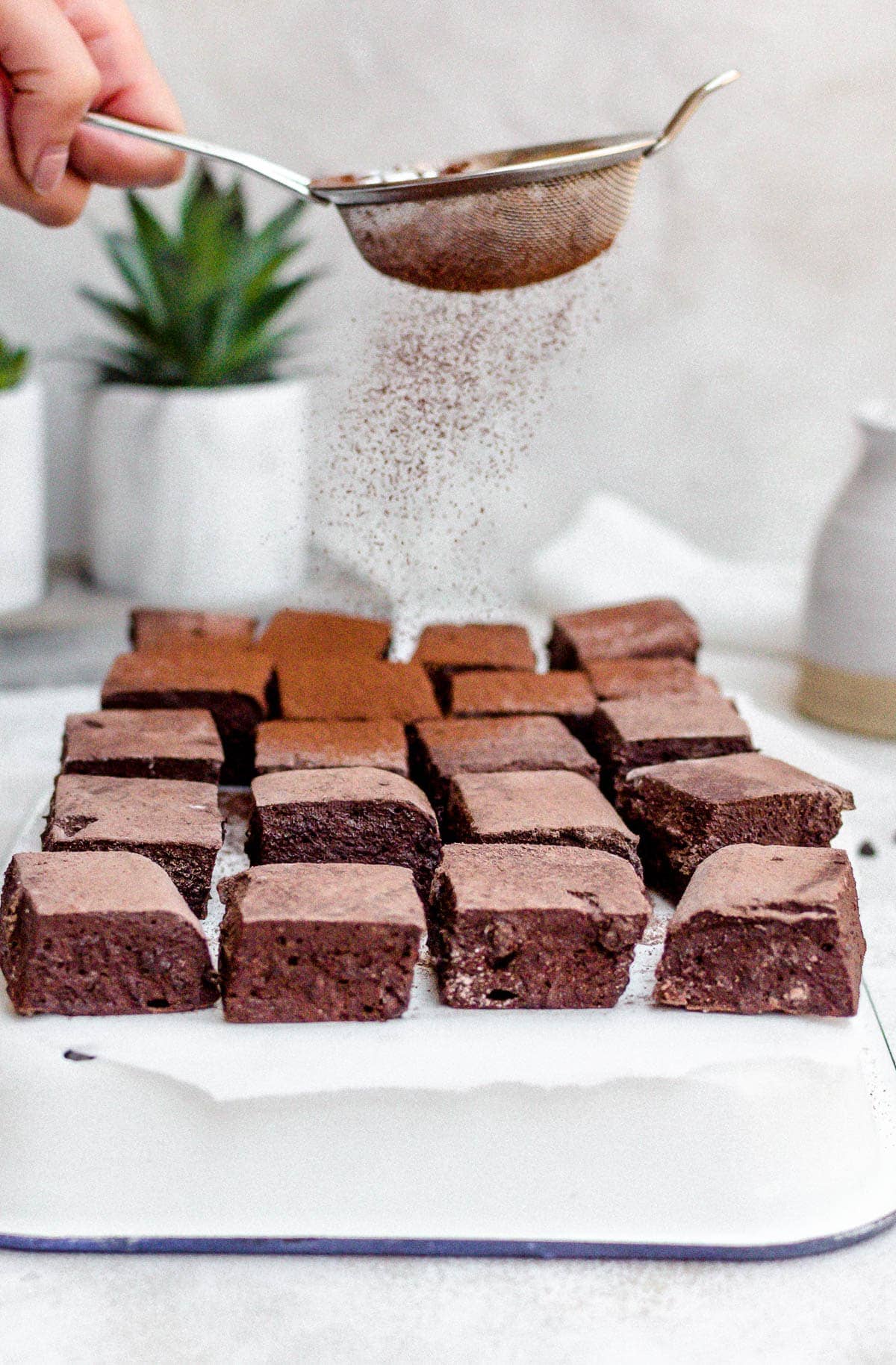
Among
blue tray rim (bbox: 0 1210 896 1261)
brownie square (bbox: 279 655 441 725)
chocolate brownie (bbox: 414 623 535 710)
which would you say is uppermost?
chocolate brownie (bbox: 414 623 535 710)

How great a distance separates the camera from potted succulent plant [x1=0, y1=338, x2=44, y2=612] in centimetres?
254

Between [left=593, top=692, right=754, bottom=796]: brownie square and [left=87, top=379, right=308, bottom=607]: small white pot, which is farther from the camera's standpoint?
[left=87, top=379, right=308, bottom=607]: small white pot

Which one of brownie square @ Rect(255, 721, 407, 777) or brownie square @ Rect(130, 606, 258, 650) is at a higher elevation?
brownie square @ Rect(255, 721, 407, 777)

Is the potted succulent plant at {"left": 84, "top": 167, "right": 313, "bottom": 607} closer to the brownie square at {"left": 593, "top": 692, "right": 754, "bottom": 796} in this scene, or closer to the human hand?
the human hand

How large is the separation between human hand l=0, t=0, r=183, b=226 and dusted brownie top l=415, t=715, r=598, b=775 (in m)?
0.76

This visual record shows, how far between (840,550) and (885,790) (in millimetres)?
385

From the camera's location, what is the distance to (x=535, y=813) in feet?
4.91

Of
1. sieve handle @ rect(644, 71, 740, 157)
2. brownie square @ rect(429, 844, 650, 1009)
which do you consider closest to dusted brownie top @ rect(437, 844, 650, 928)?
brownie square @ rect(429, 844, 650, 1009)

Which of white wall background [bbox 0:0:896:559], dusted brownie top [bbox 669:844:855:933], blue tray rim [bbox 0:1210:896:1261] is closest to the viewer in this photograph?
blue tray rim [bbox 0:1210:896:1261]

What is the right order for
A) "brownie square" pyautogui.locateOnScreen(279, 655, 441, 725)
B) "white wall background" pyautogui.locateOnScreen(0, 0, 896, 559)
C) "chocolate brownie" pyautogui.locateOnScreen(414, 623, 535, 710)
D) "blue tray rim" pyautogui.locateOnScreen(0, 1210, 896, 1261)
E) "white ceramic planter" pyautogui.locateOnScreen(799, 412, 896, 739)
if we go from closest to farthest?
"blue tray rim" pyautogui.locateOnScreen(0, 1210, 896, 1261) < "brownie square" pyautogui.locateOnScreen(279, 655, 441, 725) < "chocolate brownie" pyautogui.locateOnScreen(414, 623, 535, 710) < "white ceramic planter" pyautogui.locateOnScreen(799, 412, 896, 739) < "white wall background" pyautogui.locateOnScreen(0, 0, 896, 559)

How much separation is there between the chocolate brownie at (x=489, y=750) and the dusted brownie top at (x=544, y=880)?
0.82ft

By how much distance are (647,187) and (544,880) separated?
7.38 ft

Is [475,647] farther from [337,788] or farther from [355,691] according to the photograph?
[337,788]

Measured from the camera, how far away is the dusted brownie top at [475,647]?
2.03 m
